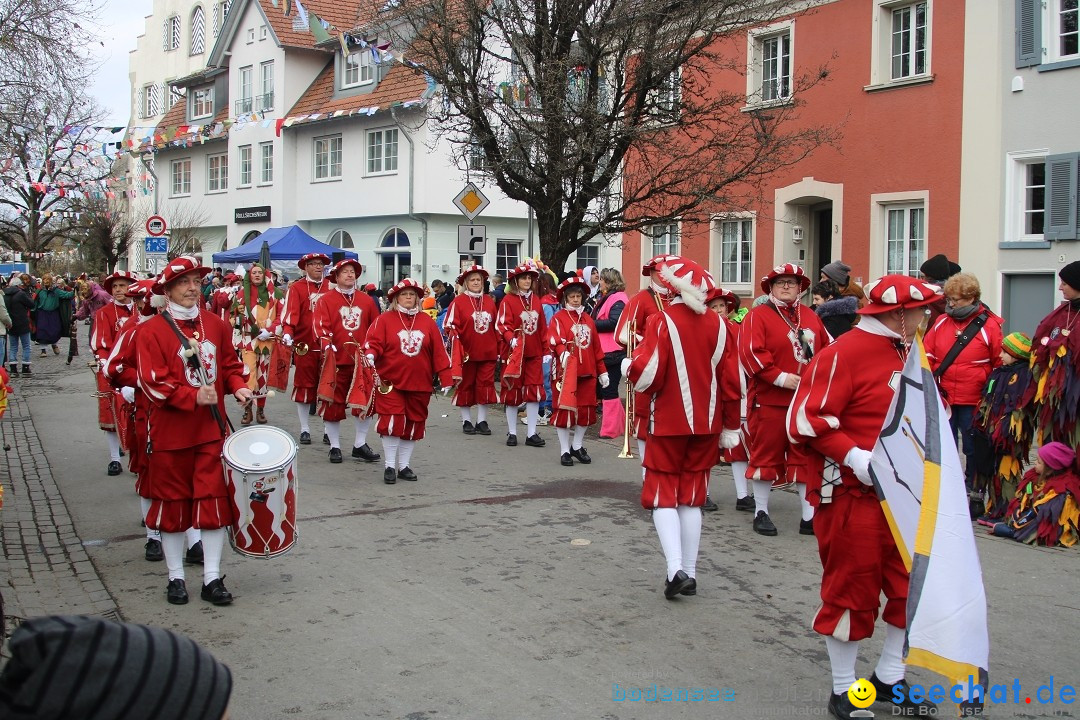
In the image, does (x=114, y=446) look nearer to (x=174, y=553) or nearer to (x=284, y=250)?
(x=174, y=553)

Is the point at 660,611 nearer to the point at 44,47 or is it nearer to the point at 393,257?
the point at 44,47

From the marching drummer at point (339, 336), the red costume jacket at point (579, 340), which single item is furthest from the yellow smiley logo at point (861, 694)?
the marching drummer at point (339, 336)

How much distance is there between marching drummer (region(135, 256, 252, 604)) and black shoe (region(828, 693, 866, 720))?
3.53m

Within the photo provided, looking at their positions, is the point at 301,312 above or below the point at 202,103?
below

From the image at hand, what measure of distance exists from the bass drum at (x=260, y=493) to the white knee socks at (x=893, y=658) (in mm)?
3460

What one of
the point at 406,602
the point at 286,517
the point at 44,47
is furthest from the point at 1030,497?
the point at 44,47

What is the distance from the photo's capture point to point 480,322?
13.6 m

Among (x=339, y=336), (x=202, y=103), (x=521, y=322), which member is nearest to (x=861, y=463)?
(x=339, y=336)

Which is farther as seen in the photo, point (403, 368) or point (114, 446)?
point (114, 446)

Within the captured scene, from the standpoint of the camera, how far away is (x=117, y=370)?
651 cm

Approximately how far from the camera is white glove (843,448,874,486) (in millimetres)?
4426

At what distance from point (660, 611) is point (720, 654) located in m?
0.78

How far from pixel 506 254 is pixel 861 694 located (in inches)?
1287

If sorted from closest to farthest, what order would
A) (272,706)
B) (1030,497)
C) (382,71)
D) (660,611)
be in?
(272,706) → (660,611) → (1030,497) → (382,71)
